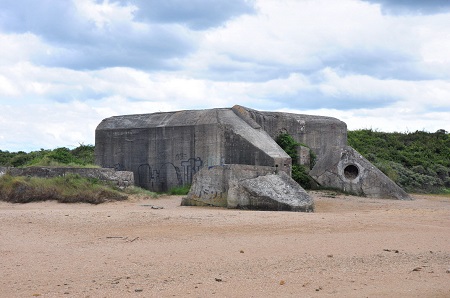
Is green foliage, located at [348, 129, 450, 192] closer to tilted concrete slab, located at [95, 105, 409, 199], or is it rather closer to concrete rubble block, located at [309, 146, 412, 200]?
concrete rubble block, located at [309, 146, 412, 200]

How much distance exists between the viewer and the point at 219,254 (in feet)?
23.4

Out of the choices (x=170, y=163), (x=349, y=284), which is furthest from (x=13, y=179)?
(x=349, y=284)

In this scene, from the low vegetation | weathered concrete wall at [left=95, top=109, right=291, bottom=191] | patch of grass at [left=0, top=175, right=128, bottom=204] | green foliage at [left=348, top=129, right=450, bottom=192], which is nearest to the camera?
patch of grass at [left=0, top=175, right=128, bottom=204]

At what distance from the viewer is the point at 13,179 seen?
42.7 feet

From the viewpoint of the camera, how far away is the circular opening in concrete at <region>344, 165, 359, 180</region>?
55.2 feet

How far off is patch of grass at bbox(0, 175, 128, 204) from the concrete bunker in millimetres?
2870

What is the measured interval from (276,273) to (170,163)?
10.3 metres

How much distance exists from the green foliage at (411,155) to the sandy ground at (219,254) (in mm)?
11605

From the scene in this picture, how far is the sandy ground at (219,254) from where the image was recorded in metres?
5.82

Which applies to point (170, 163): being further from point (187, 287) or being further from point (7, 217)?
point (187, 287)

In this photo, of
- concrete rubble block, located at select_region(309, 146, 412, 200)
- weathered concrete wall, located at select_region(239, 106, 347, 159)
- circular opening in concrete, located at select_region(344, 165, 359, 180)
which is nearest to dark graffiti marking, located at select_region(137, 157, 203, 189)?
weathered concrete wall, located at select_region(239, 106, 347, 159)

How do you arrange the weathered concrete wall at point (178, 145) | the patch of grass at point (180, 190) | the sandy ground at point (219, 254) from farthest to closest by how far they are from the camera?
the patch of grass at point (180, 190) → the weathered concrete wall at point (178, 145) → the sandy ground at point (219, 254)

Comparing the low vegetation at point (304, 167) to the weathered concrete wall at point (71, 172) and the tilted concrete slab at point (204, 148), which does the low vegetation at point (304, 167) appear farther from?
the tilted concrete slab at point (204, 148)

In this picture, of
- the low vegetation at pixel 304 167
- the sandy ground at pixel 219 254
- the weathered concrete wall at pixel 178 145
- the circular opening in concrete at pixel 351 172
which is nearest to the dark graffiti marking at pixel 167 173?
the weathered concrete wall at pixel 178 145
